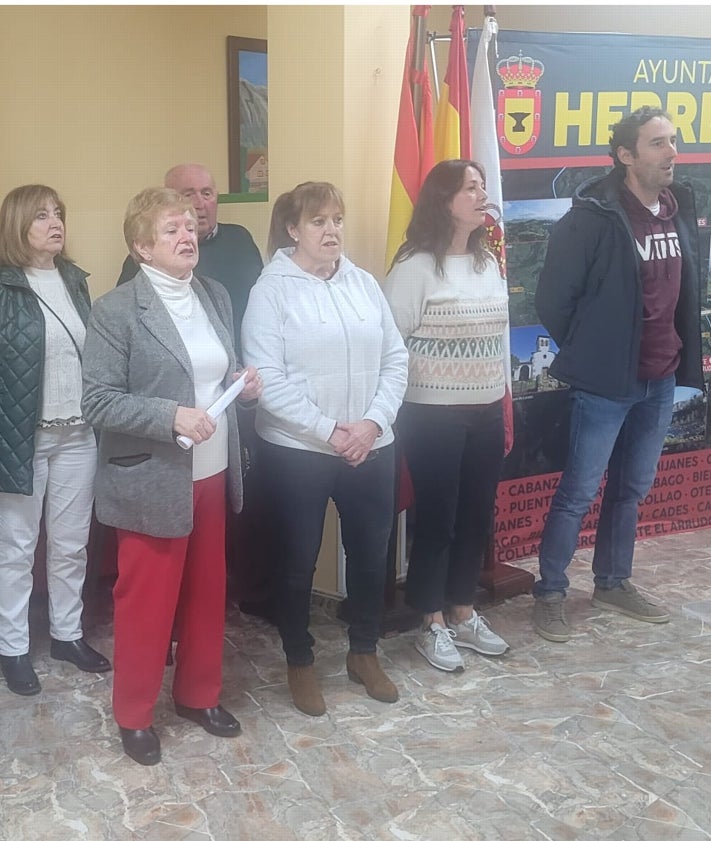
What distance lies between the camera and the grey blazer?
7.41ft

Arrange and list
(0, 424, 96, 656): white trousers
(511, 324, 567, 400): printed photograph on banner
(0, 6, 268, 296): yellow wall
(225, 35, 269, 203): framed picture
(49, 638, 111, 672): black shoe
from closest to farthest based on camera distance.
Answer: (0, 424, 96, 656): white trousers
(49, 638, 111, 672): black shoe
(511, 324, 567, 400): printed photograph on banner
(0, 6, 268, 296): yellow wall
(225, 35, 269, 203): framed picture

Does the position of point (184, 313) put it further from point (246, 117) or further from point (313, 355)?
point (246, 117)

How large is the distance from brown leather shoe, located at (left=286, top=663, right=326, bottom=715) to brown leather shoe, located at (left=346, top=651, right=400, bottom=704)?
0.13 metres

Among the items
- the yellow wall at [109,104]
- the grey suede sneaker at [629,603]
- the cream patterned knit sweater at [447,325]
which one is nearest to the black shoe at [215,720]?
the cream patterned knit sweater at [447,325]

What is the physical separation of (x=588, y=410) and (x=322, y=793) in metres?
1.44

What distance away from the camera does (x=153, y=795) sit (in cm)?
232

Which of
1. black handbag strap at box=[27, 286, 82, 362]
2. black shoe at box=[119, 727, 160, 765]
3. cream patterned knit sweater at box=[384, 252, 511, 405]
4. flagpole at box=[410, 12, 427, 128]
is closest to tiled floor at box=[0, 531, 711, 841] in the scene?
black shoe at box=[119, 727, 160, 765]

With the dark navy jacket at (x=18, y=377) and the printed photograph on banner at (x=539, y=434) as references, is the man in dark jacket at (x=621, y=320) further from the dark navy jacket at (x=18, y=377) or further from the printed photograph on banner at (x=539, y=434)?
the dark navy jacket at (x=18, y=377)

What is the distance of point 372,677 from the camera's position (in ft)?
9.16

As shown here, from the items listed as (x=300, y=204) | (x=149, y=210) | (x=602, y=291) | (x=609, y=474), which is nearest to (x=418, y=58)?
(x=300, y=204)

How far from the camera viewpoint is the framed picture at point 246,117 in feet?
14.8

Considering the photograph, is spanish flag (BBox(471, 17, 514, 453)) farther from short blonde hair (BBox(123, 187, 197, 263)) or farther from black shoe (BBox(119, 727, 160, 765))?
Result: black shoe (BBox(119, 727, 160, 765))

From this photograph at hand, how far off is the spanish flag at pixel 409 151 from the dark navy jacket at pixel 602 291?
1.50 feet

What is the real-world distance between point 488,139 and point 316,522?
1.34 m
